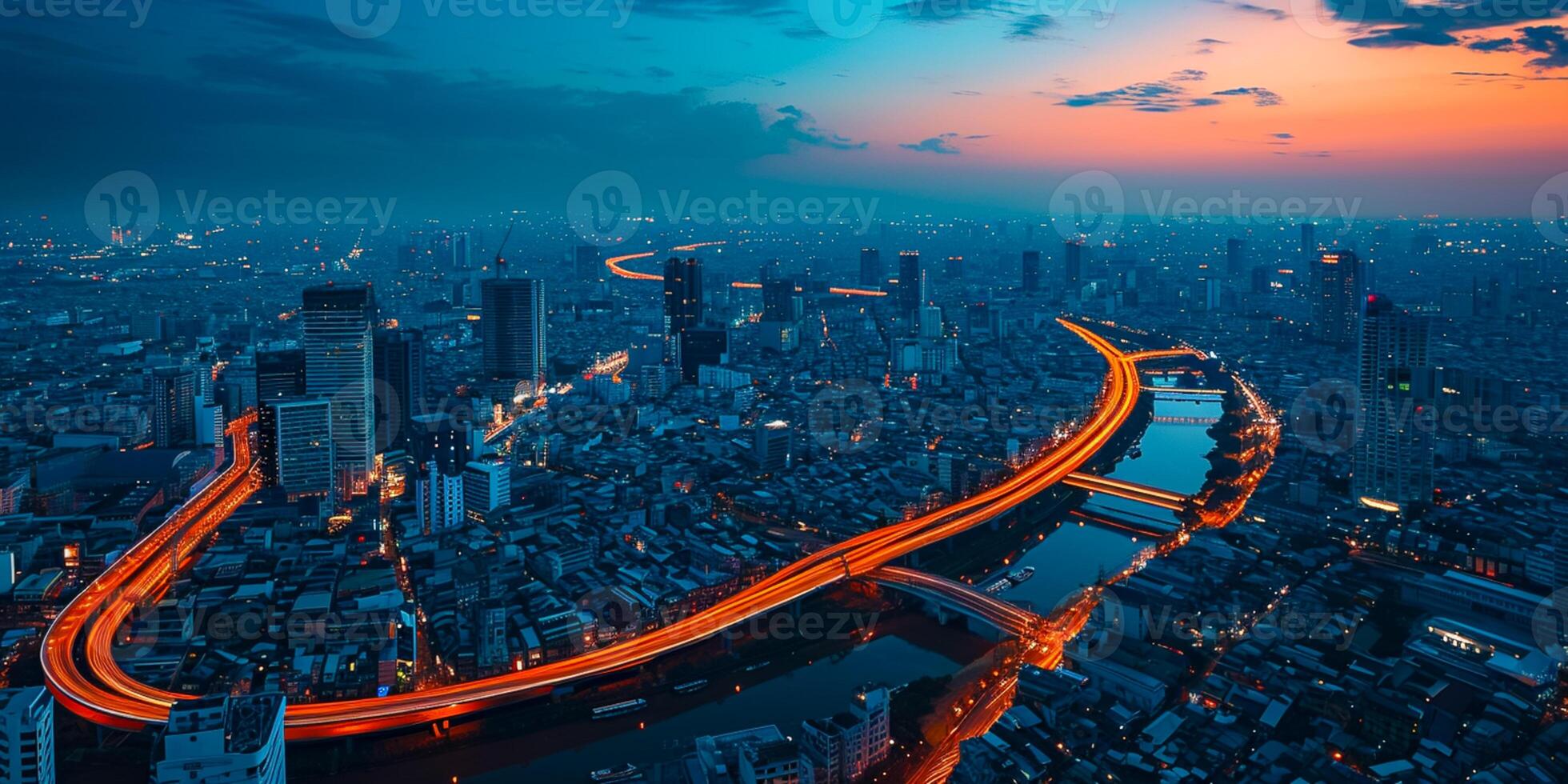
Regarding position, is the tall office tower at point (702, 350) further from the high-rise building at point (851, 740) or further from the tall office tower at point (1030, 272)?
the tall office tower at point (1030, 272)

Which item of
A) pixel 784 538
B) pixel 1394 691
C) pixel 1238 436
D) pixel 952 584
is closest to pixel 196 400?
pixel 784 538

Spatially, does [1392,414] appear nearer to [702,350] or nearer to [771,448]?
[771,448]

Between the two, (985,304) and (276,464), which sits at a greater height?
(985,304)

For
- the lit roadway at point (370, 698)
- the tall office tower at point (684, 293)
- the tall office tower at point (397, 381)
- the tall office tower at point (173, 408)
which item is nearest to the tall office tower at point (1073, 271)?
the tall office tower at point (684, 293)

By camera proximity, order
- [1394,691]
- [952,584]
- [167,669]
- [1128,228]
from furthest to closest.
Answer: [1128,228]
[952,584]
[167,669]
[1394,691]

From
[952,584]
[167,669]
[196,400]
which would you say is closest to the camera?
[167,669]

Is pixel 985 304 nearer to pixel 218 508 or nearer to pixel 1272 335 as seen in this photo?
pixel 1272 335

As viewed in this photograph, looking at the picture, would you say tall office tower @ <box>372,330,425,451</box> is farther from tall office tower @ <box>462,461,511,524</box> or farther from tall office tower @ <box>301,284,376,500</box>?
tall office tower @ <box>462,461,511,524</box>
